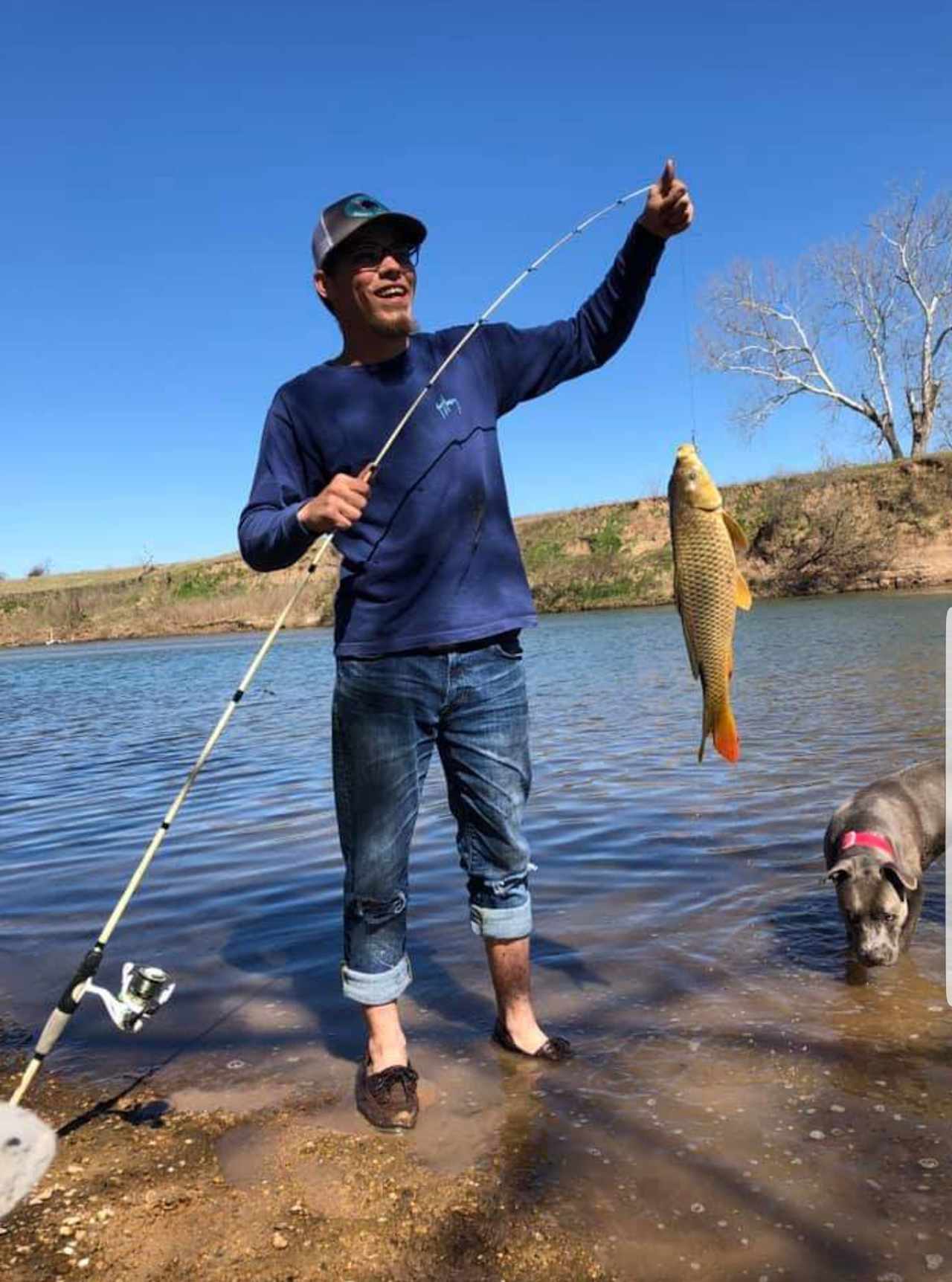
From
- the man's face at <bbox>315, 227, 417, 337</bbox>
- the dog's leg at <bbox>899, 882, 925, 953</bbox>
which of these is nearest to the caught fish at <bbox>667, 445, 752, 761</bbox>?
the man's face at <bbox>315, 227, 417, 337</bbox>

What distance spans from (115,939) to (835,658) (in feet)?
47.6

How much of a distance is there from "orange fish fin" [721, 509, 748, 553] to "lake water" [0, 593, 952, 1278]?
188 centimetres

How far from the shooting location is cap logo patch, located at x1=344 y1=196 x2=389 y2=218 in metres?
3.62

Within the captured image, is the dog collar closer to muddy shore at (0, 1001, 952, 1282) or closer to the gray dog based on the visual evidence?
the gray dog

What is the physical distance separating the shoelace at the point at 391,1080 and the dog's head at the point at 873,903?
88.0 inches

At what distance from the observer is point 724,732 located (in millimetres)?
3725

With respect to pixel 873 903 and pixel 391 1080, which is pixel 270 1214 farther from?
pixel 873 903

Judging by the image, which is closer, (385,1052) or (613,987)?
(385,1052)

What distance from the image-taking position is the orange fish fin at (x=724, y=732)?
367 cm

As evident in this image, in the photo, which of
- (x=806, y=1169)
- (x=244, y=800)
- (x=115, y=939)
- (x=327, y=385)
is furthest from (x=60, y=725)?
(x=806, y=1169)

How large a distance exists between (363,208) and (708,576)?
5.99 ft

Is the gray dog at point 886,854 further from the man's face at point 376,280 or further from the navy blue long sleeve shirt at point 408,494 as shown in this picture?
the man's face at point 376,280

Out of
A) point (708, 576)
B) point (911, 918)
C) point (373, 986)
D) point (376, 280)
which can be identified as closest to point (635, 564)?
point (911, 918)

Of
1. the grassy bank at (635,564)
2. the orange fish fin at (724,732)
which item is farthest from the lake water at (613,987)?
the grassy bank at (635,564)
